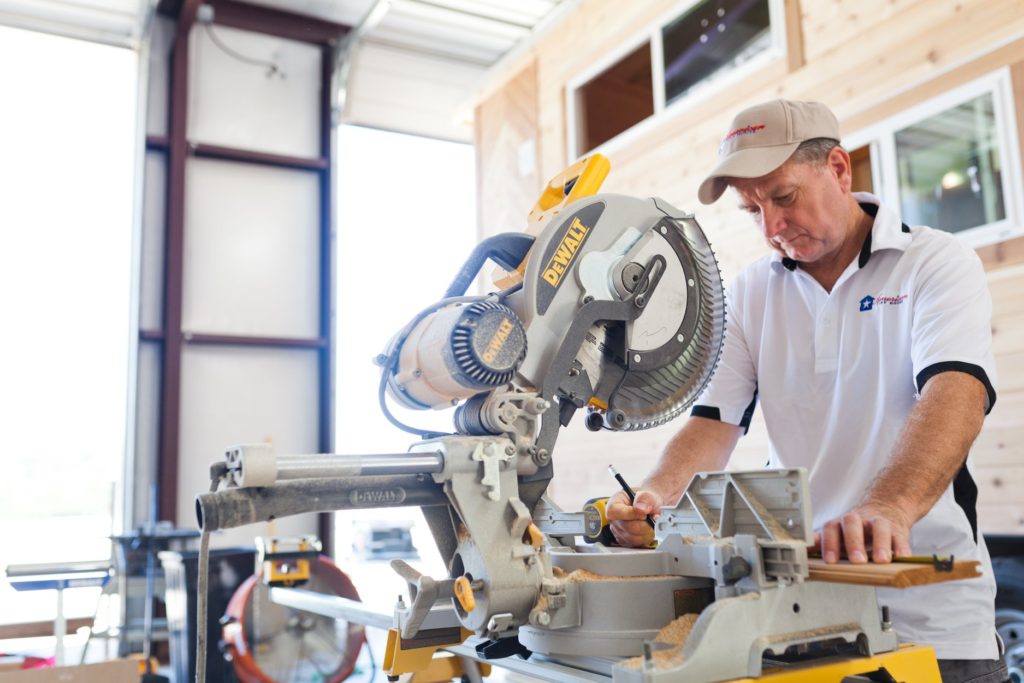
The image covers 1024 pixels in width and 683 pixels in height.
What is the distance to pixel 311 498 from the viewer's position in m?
0.91

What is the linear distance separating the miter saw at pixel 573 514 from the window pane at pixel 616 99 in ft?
11.9

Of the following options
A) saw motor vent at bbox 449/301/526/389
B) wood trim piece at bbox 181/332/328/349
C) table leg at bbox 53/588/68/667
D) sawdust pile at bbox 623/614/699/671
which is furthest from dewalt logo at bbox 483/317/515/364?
wood trim piece at bbox 181/332/328/349

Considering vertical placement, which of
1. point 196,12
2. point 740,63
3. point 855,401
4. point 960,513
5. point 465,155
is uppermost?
point 196,12

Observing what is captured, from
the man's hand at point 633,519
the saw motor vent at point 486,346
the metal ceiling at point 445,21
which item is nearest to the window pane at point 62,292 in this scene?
the metal ceiling at point 445,21

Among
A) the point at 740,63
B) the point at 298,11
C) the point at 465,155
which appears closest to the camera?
the point at 740,63

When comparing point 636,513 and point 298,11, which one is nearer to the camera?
point 636,513

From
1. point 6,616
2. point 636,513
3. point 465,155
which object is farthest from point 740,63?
point 6,616

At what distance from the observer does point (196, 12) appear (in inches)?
257

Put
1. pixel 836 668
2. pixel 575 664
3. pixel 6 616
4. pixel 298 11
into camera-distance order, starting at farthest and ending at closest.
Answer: pixel 298 11, pixel 6 616, pixel 575 664, pixel 836 668

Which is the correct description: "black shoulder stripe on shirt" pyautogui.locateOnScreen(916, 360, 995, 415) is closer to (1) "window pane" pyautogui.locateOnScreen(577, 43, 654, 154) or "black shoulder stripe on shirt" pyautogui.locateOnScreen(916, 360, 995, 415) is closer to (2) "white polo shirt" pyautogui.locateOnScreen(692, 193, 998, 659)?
(2) "white polo shirt" pyautogui.locateOnScreen(692, 193, 998, 659)

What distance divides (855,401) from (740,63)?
278 cm

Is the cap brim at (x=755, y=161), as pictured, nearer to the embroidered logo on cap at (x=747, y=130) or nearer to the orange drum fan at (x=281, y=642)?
the embroidered logo on cap at (x=747, y=130)

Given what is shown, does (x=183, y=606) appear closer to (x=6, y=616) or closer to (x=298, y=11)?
(x=6, y=616)

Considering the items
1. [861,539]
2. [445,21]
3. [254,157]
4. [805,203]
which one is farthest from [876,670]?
[445,21]
